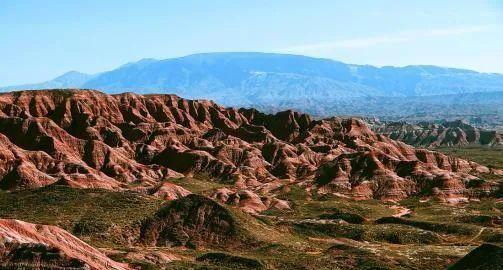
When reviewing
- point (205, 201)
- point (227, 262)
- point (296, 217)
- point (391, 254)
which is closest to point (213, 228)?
point (205, 201)

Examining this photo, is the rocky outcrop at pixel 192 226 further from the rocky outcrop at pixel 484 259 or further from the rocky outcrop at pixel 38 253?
the rocky outcrop at pixel 484 259

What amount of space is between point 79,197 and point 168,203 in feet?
78.7

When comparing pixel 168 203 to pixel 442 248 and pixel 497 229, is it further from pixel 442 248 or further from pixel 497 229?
pixel 497 229

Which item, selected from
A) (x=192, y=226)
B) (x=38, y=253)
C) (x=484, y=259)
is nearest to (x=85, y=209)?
(x=192, y=226)

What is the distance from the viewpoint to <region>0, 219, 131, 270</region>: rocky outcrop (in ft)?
282

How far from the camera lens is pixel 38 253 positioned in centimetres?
8650

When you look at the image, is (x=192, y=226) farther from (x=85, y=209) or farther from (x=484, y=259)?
(x=484, y=259)

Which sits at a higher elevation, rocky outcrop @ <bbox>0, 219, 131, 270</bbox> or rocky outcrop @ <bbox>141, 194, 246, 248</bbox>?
rocky outcrop @ <bbox>0, 219, 131, 270</bbox>

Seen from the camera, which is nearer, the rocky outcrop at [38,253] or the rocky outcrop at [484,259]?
the rocky outcrop at [38,253]

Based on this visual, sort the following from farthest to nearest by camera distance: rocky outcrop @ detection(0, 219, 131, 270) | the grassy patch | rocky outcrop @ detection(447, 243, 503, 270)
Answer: the grassy patch → rocky outcrop @ detection(447, 243, 503, 270) → rocky outcrop @ detection(0, 219, 131, 270)

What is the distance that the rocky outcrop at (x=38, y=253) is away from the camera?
85.9 metres

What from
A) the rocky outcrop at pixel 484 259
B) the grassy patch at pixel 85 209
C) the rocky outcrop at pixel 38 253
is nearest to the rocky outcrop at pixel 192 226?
the grassy patch at pixel 85 209

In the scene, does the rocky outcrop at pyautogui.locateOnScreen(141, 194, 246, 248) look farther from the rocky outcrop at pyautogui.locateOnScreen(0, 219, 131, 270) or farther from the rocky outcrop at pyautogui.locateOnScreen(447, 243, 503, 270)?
the rocky outcrop at pyautogui.locateOnScreen(447, 243, 503, 270)

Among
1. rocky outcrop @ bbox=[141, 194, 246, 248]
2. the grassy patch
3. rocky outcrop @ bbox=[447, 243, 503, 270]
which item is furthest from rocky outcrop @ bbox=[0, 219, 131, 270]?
rocky outcrop @ bbox=[447, 243, 503, 270]
